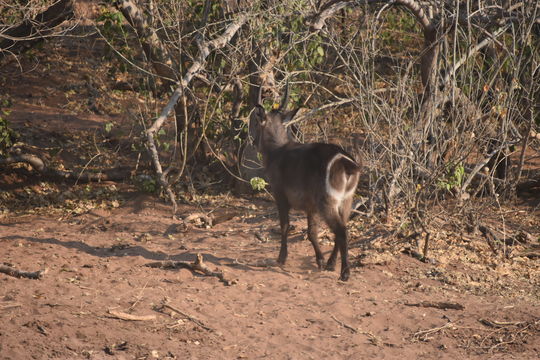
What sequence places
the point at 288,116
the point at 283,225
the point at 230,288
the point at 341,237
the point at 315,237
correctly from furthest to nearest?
the point at 288,116 → the point at 283,225 → the point at 315,237 → the point at 341,237 → the point at 230,288

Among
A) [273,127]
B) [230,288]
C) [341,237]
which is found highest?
[273,127]

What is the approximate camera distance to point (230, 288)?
6062mm

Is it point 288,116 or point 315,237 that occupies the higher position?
point 288,116

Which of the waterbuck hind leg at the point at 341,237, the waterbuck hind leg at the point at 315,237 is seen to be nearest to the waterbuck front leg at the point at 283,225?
the waterbuck hind leg at the point at 315,237

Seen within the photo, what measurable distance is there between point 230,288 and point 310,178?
121cm

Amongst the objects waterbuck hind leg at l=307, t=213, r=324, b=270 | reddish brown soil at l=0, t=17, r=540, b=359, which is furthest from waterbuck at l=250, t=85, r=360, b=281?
reddish brown soil at l=0, t=17, r=540, b=359

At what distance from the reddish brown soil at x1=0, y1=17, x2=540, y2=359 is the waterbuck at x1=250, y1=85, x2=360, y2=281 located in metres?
0.39

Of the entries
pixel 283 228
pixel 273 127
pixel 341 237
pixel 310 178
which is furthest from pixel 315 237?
pixel 273 127

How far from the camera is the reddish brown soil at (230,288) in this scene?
5027mm

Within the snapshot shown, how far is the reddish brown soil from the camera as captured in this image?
503 cm

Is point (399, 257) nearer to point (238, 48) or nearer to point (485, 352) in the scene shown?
point (485, 352)

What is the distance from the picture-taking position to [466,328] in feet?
18.3

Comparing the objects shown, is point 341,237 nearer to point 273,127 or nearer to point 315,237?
point 315,237

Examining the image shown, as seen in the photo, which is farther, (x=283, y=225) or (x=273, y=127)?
(x=273, y=127)
